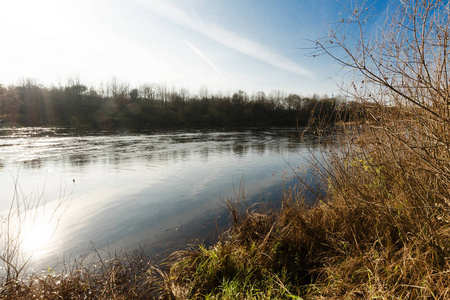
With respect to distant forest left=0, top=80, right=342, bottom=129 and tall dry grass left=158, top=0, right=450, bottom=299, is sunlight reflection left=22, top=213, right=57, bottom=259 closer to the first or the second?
tall dry grass left=158, top=0, right=450, bottom=299

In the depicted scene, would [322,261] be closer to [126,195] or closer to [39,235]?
[39,235]

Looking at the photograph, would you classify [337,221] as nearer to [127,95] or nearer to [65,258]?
[65,258]

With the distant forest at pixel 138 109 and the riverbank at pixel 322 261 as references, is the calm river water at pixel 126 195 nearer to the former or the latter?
the riverbank at pixel 322 261

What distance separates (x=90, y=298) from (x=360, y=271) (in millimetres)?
4129

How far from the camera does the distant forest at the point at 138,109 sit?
52625 millimetres

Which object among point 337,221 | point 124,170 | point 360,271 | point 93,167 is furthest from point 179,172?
point 360,271

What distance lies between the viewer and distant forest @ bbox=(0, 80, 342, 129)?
173 ft

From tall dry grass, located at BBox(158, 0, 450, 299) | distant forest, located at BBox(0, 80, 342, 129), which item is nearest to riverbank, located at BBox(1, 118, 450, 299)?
tall dry grass, located at BBox(158, 0, 450, 299)

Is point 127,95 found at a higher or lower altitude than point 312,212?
higher

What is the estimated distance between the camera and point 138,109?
63.0m

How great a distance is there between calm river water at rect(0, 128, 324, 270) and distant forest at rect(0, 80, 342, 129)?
37.3 metres

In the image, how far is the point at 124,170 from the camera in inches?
533

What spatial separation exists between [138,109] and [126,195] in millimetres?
58175

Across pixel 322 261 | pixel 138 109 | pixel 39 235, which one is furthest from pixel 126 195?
pixel 138 109
